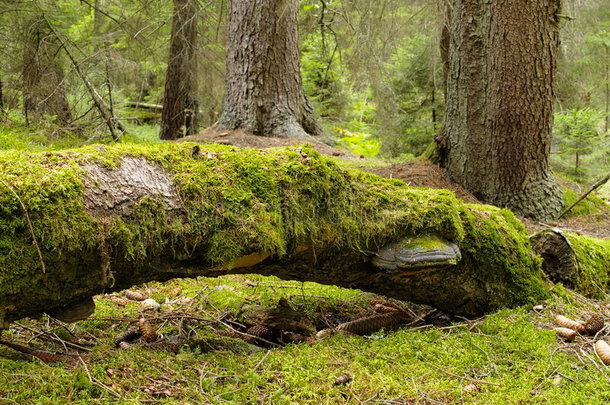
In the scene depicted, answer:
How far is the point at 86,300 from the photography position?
249cm

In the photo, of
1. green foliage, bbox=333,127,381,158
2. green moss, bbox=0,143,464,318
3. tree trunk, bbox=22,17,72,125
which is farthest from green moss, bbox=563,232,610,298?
green foliage, bbox=333,127,381,158

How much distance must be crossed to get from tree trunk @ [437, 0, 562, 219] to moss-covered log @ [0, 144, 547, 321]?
84.7 inches

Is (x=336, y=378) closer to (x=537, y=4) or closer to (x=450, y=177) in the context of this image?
(x=450, y=177)

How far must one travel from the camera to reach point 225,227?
8.67 feet

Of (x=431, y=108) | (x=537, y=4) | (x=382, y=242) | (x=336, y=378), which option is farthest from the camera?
(x=431, y=108)

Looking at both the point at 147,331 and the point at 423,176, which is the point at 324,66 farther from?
the point at 147,331

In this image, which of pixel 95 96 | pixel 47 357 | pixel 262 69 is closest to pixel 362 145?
pixel 262 69

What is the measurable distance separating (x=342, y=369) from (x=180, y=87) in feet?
28.1

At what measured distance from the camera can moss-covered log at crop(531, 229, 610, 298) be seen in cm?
390

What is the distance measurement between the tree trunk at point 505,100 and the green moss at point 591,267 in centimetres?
151

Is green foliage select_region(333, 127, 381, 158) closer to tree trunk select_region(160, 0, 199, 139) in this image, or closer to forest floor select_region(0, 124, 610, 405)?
tree trunk select_region(160, 0, 199, 139)

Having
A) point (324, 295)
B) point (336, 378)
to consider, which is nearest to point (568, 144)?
point (324, 295)

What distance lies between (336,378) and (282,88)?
5725 millimetres

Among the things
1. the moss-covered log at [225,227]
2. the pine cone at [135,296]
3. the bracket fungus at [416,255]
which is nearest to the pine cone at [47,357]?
the moss-covered log at [225,227]
